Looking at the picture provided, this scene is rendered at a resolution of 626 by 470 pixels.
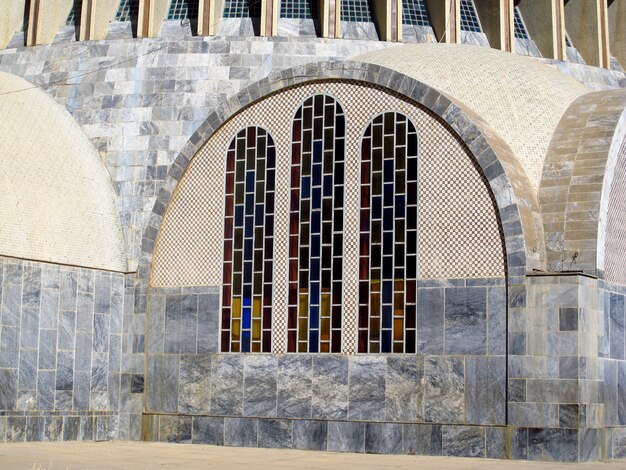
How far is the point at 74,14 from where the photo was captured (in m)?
29.3

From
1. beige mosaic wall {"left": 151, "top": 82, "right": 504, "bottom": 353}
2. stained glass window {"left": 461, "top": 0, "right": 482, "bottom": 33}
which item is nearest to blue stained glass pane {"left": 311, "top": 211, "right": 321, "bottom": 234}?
beige mosaic wall {"left": 151, "top": 82, "right": 504, "bottom": 353}

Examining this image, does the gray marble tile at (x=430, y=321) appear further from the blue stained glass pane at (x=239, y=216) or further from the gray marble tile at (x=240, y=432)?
the blue stained glass pane at (x=239, y=216)

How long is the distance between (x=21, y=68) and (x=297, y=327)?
34.1 ft

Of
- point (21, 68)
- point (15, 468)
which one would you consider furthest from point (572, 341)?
point (21, 68)

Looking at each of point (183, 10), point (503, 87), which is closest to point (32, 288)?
point (183, 10)

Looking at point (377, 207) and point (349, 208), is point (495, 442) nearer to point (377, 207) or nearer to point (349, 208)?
point (377, 207)

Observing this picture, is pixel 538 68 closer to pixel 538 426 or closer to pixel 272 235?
pixel 272 235

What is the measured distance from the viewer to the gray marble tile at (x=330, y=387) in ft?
72.4

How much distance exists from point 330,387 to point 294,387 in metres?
0.77

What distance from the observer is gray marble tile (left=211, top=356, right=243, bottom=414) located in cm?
2302

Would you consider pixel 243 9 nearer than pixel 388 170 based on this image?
No

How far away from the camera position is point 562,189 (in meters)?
21.9

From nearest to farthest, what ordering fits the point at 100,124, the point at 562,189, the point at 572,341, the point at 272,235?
the point at 572,341, the point at 562,189, the point at 272,235, the point at 100,124

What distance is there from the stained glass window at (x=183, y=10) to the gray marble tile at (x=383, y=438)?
1200 centimetres
